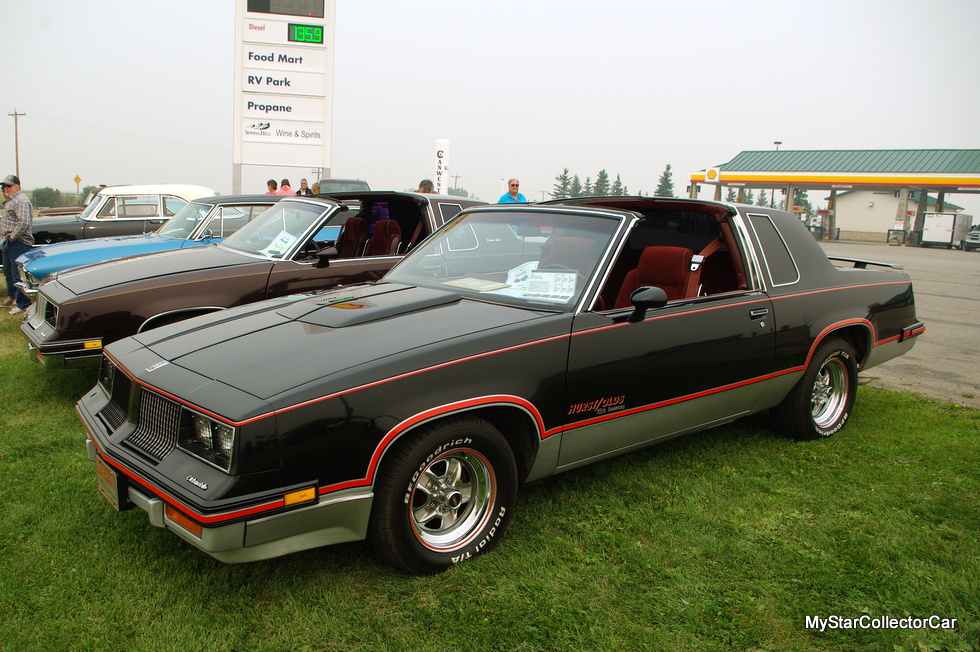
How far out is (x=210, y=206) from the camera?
26.8ft

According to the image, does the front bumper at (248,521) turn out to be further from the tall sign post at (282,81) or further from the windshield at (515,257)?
the tall sign post at (282,81)

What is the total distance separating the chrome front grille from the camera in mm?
2664

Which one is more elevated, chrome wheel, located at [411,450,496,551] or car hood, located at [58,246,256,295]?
car hood, located at [58,246,256,295]

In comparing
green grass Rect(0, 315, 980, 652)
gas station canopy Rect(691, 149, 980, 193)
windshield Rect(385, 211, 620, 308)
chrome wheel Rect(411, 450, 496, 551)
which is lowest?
green grass Rect(0, 315, 980, 652)

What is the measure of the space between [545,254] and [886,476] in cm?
251

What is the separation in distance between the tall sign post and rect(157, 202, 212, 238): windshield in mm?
4935

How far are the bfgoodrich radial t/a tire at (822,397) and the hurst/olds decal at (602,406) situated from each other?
70.1 inches

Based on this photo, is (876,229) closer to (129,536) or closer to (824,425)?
(824,425)

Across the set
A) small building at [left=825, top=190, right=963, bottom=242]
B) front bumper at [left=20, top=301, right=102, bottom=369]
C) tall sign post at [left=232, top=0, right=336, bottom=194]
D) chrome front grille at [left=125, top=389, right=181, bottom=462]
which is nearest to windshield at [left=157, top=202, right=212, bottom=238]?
front bumper at [left=20, top=301, right=102, bottom=369]

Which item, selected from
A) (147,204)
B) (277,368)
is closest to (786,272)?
(277,368)

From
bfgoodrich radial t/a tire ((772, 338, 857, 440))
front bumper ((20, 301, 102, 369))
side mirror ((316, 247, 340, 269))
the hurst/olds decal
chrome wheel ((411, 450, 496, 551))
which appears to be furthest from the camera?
side mirror ((316, 247, 340, 269))

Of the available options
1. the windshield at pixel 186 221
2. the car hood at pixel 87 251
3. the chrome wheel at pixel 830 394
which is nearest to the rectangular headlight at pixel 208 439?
the chrome wheel at pixel 830 394

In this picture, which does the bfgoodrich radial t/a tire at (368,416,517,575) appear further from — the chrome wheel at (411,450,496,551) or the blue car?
the blue car

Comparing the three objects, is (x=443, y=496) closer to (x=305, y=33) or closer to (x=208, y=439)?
(x=208, y=439)
